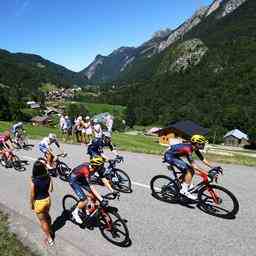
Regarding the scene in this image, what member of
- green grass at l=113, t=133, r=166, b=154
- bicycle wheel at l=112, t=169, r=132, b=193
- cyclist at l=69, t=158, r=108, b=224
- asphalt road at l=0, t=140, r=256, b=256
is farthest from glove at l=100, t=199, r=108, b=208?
green grass at l=113, t=133, r=166, b=154

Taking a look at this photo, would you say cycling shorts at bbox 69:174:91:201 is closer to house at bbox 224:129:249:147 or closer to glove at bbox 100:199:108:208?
glove at bbox 100:199:108:208

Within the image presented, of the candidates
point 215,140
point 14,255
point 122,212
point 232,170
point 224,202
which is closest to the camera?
point 14,255

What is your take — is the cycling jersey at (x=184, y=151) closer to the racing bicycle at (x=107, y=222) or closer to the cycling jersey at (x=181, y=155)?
the cycling jersey at (x=181, y=155)

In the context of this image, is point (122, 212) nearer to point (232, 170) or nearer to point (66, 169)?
point (66, 169)

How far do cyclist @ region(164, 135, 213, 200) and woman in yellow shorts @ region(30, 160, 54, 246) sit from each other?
4.21 metres

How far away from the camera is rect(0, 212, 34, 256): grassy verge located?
30.7 feet

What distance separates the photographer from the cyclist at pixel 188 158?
11867mm

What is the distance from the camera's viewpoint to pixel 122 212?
11867 mm

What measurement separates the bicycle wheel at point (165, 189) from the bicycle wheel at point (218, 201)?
1130 millimetres

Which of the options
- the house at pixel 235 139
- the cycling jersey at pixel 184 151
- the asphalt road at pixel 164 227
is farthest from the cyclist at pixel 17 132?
the house at pixel 235 139

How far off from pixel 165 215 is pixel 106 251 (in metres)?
2.61

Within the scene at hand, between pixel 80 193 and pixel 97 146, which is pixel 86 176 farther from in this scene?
pixel 97 146

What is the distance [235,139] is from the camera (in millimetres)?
130250

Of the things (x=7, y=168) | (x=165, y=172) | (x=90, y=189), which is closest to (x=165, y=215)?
(x=90, y=189)
